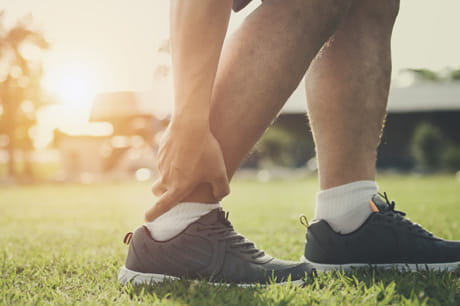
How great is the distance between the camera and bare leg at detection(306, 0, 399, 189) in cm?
175

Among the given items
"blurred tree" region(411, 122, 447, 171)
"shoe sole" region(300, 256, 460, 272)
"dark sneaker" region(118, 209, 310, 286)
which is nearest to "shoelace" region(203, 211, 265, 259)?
"dark sneaker" region(118, 209, 310, 286)

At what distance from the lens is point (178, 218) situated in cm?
146

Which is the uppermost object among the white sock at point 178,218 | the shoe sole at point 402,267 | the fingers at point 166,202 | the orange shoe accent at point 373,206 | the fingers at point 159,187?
the fingers at point 159,187

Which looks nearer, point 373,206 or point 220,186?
point 220,186

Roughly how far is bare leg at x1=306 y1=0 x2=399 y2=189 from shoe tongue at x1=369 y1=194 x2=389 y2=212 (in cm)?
7

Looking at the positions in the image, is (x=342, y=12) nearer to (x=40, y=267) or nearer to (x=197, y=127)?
(x=197, y=127)

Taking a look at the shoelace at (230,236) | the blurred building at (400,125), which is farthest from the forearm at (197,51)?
the blurred building at (400,125)

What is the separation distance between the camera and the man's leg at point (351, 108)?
5.69 feet

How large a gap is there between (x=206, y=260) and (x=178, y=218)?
0.14 meters

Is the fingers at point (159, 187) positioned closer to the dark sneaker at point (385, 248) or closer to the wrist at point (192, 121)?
the wrist at point (192, 121)

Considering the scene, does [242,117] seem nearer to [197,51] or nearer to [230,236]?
[197,51]

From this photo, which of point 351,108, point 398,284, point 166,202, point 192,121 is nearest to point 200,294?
point 166,202

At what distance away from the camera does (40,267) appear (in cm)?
187

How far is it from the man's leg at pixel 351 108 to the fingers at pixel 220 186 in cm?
46
